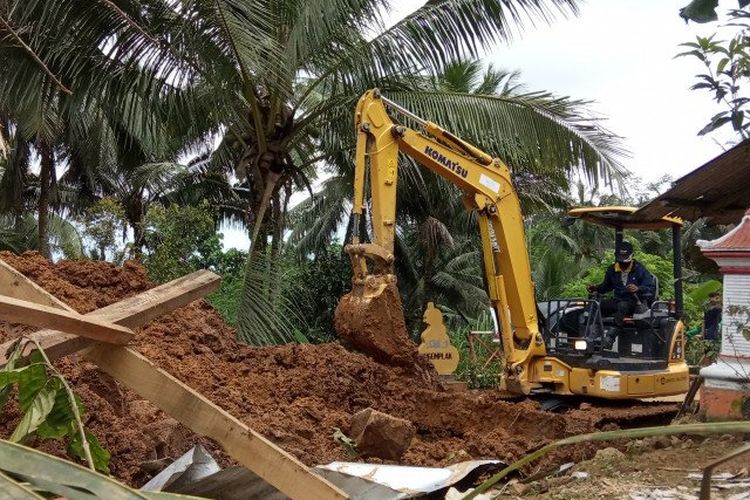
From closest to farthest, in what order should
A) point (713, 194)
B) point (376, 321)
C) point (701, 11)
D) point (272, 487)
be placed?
1. point (701, 11)
2. point (272, 487)
3. point (713, 194)
4. point (376, 321)

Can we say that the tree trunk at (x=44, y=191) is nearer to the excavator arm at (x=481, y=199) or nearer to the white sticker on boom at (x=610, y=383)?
the excavator arm at (x=481, y=199)

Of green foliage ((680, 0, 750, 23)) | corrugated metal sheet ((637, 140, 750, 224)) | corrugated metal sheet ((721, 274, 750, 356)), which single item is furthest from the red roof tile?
green foliage ((680, 0, 750, 23))

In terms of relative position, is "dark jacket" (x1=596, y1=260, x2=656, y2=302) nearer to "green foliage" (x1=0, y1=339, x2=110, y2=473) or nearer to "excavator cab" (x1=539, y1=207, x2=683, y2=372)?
"excavator cab" (x1=539, y1=207, x2=683, y2=372)

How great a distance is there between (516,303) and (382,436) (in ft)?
14.1

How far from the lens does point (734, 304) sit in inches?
244

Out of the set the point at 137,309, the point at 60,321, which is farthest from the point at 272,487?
the point at 60,321

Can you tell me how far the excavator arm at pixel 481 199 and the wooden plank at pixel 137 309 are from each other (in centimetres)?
720

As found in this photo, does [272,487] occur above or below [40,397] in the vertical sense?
below

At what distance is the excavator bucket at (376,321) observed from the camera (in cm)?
A: 944

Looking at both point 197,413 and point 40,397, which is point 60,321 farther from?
point 197,413

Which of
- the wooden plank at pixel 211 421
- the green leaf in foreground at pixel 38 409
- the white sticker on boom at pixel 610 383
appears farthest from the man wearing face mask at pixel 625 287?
the green leaf in foreground at pixel 38 409

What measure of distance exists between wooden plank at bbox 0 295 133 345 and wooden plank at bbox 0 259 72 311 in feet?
1.05

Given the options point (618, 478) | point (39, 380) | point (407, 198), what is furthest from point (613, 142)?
point (39, 380)

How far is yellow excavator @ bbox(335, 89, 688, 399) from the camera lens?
10.3 m
